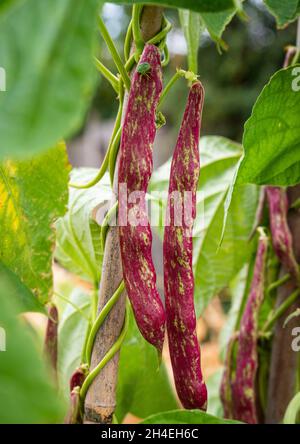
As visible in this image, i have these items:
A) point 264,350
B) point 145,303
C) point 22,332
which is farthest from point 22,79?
point 264,350

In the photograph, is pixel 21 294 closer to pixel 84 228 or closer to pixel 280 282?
pixel 84 228

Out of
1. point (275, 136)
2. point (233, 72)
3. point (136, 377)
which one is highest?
point (233, 72)

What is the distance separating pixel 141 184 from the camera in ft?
1.18

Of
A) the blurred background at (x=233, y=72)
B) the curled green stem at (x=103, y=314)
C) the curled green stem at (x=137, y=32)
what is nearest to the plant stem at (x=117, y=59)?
the curled green stem at (x=137, y=32)

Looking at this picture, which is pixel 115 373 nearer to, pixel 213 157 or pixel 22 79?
pixel 22 79

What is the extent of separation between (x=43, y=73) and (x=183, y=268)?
0.20 metres

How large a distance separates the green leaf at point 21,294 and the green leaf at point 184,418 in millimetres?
89

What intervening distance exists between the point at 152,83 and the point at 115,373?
0.59ft

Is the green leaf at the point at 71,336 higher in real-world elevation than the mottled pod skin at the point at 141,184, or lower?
lower

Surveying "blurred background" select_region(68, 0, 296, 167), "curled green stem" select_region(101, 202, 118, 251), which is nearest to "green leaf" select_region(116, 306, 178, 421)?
"curled green stem" select_region(101, 202, 118, 251)

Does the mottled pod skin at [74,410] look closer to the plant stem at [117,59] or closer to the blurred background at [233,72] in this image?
the plant stem at [117,59]

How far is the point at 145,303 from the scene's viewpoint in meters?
0.36

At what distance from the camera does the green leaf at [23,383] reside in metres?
0.16

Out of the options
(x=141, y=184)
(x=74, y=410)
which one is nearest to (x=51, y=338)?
(x=74, y=410)
